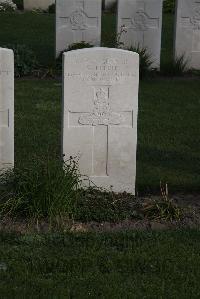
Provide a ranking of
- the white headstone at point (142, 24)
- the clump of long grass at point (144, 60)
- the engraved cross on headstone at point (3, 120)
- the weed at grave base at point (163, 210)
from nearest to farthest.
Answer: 1. the weed at grave base at point (163, 210)
2. the engraved cross on headstone at point (3, 120)
3. the clump of long grass at point (144, 60)
4. the white headstone at point (142, 24)

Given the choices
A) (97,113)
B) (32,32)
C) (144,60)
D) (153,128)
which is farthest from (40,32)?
(97,113)

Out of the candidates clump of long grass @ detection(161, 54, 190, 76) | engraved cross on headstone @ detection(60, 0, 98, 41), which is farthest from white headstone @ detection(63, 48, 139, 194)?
engraved cross on headstone @ detection(60, 0, 98, 41)

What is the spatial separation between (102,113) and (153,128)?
322 cm

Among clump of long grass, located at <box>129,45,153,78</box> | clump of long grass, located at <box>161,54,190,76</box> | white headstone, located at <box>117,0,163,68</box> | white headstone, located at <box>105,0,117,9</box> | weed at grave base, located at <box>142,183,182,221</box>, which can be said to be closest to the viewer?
weed at grave base, located at <box>142,183,182,221</box>

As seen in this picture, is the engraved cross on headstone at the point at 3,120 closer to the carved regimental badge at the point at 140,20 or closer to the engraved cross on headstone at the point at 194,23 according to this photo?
the carved regimental badge at the point at 140,20

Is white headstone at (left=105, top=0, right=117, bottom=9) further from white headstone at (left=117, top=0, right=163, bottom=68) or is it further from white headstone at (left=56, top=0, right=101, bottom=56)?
white headstone at (left=117, top=0, right=163, bottom=68)

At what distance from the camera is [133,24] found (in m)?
14.7

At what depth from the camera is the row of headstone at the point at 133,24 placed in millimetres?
14641

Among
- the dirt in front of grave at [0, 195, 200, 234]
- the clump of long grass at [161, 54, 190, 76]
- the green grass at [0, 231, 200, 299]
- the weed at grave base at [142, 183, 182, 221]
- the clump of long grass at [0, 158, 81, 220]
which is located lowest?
the green grass at [0, 231, 200, 299]

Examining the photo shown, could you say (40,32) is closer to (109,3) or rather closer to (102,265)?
(109,3)

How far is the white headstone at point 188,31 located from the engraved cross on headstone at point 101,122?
25.2ft

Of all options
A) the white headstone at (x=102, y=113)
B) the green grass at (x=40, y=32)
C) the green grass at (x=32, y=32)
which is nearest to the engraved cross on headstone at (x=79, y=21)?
the green grass at (x=40, y=32)

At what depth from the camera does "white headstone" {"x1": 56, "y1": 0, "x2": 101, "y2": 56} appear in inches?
578

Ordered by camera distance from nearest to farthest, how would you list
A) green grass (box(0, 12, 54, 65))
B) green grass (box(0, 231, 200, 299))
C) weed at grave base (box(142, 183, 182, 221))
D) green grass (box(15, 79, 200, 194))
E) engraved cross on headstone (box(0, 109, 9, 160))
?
green grass (box(0, 231, 200, 299)) → weed at grave base (box(142, 183, 182, 221)) → engraved cross on headstone (box(0, 109, 9, 160)) → green grass (box(15, 79, 200, 194)) → green grass (box(0, 12, 54, 65))
